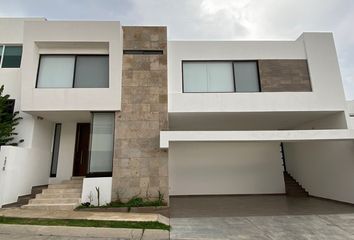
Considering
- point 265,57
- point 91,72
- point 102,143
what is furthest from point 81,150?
point 265,57

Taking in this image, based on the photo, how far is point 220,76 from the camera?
8.88 meters

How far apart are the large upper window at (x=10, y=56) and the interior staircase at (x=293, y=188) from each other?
1446cm

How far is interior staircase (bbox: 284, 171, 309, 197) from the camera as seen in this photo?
10.9m

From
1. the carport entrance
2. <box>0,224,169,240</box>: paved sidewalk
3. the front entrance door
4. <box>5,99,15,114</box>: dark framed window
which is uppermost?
<box>5,99,15,114</box>: dark framed window

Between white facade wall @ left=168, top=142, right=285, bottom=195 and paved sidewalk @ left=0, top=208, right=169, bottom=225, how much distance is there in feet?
15.2

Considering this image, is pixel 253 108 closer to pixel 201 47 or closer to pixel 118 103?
pixel 201 47

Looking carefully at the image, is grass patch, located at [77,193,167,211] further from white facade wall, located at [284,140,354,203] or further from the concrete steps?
white facade wall, located at [284,140,354,203]

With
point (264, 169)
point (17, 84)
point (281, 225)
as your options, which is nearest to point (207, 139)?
point (281, 225)

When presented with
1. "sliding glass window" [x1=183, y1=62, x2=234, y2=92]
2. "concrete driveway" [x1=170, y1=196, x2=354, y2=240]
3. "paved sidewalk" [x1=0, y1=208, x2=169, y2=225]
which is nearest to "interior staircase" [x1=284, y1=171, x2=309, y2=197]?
"concrete driveway" [x1=170, y1=196, x2=354, y2=240]

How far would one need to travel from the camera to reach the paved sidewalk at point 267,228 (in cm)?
503

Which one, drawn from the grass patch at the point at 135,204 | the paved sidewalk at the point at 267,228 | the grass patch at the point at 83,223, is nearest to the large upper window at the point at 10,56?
the grass patch at the point at 83,223

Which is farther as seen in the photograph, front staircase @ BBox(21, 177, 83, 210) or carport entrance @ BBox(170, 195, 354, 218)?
front staircase @ BBox(21, 177, 83, 210)

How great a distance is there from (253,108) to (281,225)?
13.9 feet

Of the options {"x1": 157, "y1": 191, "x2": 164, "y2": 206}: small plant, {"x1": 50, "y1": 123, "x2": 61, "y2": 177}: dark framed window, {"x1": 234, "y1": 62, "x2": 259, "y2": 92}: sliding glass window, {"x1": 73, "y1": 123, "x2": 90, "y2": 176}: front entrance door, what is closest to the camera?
{"x1": 157, "y1": 191, "x2": 164, "y2": 206}: small plant
